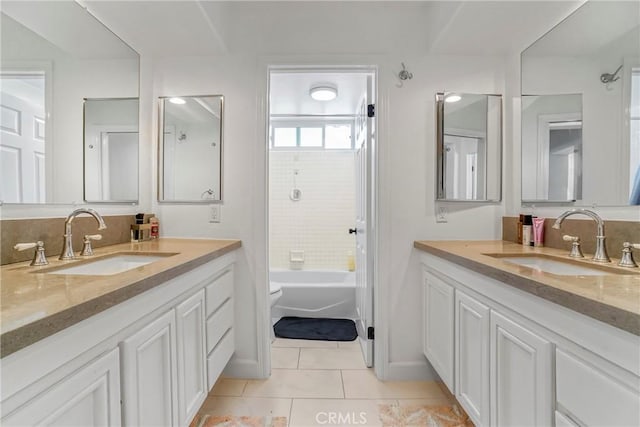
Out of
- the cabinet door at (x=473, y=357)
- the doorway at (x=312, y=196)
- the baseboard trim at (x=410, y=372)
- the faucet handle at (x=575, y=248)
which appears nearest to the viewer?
the cabinet door at (x=473, y=357)

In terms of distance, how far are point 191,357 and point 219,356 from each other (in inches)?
14.2

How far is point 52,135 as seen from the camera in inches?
48.9

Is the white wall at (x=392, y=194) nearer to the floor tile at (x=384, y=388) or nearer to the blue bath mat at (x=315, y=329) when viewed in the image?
the floor tile at (x=384, y=388)

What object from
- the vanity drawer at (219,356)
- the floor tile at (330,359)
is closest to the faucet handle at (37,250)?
the vanity drawer at (219,356)

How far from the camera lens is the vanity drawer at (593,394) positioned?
63 cm

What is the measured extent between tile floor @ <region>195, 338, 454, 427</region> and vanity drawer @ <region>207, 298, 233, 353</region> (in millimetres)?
408

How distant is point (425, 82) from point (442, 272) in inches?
48.6

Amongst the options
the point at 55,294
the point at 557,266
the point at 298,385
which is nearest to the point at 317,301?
the point at 298,385

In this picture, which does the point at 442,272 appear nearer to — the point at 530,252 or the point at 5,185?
the point at 530,252

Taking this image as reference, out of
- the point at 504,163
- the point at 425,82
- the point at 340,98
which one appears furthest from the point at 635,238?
the point at 340,98

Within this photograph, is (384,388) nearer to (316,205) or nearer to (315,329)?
(315,329)

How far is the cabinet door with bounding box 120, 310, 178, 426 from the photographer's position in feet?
2.85

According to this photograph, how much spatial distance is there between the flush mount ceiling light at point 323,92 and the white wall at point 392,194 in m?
0.86

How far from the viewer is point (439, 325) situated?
164 cm
